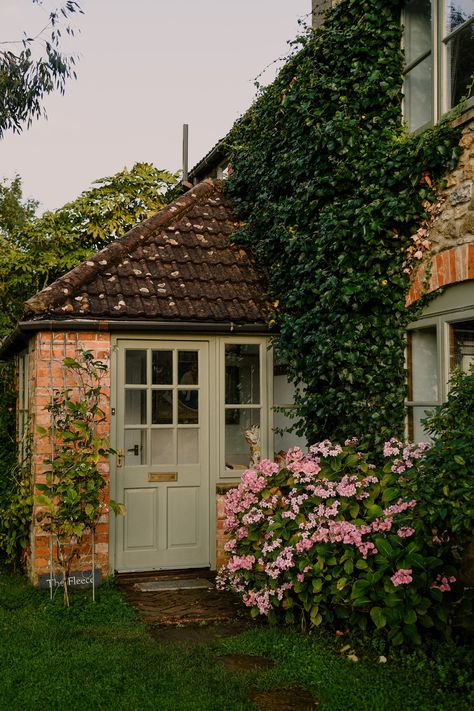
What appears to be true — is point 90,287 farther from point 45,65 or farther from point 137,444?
point 45,65

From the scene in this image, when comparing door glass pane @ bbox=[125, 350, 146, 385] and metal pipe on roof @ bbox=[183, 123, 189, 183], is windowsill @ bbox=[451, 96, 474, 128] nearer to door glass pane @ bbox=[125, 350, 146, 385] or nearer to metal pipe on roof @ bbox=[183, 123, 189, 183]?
door glass pane @ bbox=[125, 350, 146, 385]

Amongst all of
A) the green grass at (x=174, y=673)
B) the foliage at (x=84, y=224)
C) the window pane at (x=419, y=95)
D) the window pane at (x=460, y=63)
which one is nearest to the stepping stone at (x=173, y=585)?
the green grass at (x=174, y=673)

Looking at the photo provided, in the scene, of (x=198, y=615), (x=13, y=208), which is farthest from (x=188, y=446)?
(x=13, y=208)

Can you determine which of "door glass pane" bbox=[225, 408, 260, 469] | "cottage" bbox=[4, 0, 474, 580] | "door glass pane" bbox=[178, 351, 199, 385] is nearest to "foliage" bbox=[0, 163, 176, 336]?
"cottage" bbox=[4, 0, 474, 580]

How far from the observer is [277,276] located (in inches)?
329

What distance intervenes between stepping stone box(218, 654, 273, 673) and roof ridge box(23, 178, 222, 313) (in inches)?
152

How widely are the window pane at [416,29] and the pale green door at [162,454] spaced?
11.8ft

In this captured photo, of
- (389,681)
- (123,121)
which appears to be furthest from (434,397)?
(123,121)

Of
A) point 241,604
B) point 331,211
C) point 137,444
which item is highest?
point 331,211

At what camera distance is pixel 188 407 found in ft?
27.0

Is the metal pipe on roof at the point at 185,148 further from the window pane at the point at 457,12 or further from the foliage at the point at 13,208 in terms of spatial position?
the foliage at the point at 13,208

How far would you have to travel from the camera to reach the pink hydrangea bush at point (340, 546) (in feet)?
16.8

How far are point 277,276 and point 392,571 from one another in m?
3.97

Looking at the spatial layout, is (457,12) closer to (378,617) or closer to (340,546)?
(340,546)
